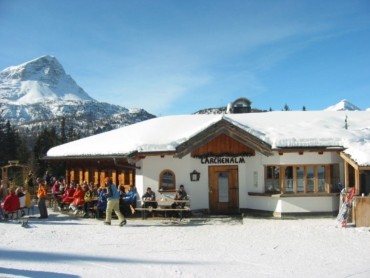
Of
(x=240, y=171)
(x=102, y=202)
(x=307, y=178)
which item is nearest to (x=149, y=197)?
(x=102, y=202)

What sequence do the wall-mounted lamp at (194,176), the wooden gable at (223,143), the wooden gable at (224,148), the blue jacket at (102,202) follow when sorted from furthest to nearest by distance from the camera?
the wooden gable at (224,148) → the wall-mounted lamp at (194,176) → the blue jacket at (102,202) → the wooden gable at (223,143)

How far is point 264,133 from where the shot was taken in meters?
17.8

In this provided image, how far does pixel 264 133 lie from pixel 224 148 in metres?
1.74

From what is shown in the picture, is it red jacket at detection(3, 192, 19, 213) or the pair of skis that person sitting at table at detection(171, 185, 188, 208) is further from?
red jacket at detection(3, 192, 19, 213)

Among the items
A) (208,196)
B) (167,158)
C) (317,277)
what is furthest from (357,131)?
(317,277)

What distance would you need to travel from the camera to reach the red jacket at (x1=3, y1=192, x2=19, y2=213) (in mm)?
15930

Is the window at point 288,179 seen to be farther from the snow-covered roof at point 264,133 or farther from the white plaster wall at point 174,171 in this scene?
the white plaster wall at point 174,171

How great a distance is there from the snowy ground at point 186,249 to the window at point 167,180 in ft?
6.66

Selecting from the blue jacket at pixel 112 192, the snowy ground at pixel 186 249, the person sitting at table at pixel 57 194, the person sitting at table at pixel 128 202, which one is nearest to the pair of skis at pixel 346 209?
the snowy ground at pixel 186 249

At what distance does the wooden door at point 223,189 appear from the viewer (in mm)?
17594

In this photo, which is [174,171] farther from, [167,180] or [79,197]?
[79,197]

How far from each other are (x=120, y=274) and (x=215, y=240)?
4.08 metres

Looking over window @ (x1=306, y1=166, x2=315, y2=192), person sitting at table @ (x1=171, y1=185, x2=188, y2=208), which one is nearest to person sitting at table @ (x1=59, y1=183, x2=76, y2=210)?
person sitting at table @ (x1=171, y1=185, x2=188, y2=208)

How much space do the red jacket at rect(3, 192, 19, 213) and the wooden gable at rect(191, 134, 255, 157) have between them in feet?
22.8
